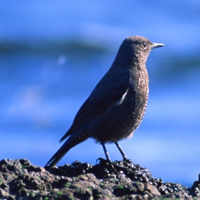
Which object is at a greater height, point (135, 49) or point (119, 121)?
point (135, 49)

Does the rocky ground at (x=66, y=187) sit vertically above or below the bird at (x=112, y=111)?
below

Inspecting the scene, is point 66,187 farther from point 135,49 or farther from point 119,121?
point 135,49

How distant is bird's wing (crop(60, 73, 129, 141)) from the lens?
360 inches

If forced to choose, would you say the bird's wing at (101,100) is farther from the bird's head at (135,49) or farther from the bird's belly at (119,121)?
the bird's head at (135,49)

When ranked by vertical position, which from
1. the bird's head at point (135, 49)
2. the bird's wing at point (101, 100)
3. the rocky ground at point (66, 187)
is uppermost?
the bird's head at point (135, 49)

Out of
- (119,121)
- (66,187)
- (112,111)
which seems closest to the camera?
(66,187)

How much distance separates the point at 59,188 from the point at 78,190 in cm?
28

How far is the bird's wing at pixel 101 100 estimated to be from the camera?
914 cm

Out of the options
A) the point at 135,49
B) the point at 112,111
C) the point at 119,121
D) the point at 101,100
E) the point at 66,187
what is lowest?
the point at 66,187

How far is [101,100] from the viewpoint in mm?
9250

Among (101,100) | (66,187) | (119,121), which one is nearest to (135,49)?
(101,100)

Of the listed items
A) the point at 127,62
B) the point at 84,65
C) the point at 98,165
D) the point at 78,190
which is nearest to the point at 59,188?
the point at 78,190

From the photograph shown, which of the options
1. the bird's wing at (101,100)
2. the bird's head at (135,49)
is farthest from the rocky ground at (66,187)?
the bird's head at (135,49)

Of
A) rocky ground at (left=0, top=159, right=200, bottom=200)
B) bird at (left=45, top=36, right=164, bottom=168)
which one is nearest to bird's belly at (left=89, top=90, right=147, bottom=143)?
bird at (left=45, top=36, right=164, bottom=168)
